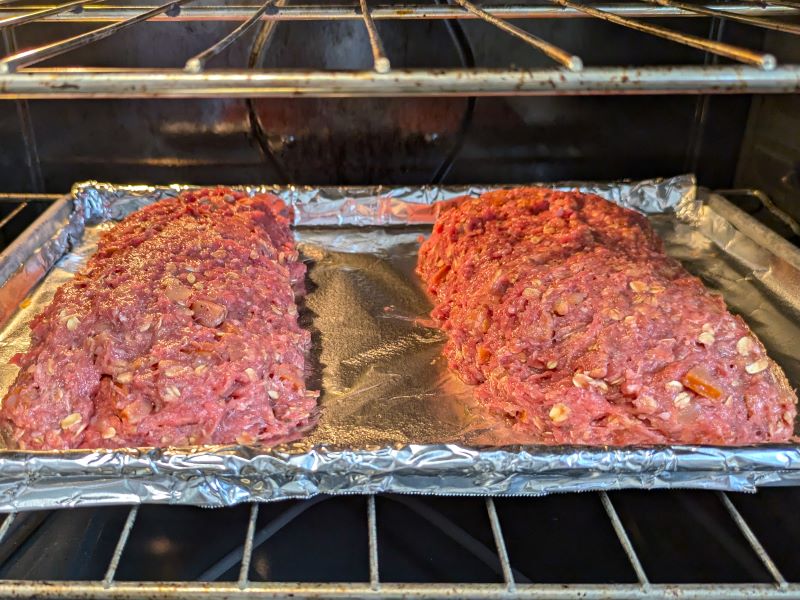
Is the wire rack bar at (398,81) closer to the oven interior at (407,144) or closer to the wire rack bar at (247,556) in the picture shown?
the oven interior at (407,144)

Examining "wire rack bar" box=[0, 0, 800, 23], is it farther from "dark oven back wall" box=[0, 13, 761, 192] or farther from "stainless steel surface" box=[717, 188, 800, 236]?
"stainless steel surface" box=[717, 188, 800, 236]

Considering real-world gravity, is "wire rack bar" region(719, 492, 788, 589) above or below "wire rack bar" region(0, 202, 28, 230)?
below

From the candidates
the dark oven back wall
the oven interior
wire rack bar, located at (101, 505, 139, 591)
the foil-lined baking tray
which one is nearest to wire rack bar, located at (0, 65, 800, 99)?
the oven interior

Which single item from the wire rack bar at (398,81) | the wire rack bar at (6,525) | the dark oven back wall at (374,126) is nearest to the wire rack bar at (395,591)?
the wire rack bar at (6,525)

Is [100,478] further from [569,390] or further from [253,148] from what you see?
[253,148]

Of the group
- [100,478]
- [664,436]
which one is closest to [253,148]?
[100,478]

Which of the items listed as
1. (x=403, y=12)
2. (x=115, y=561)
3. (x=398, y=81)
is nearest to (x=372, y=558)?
(x=115, y=561)

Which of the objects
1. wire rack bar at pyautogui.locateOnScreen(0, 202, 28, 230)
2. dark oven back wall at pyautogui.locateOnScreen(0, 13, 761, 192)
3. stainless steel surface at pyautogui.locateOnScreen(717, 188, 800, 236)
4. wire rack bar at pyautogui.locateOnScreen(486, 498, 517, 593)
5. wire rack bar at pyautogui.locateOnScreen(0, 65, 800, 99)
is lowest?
wire rack bar at pyautogui.locateOnScreen(486, 498, 517, 593)
